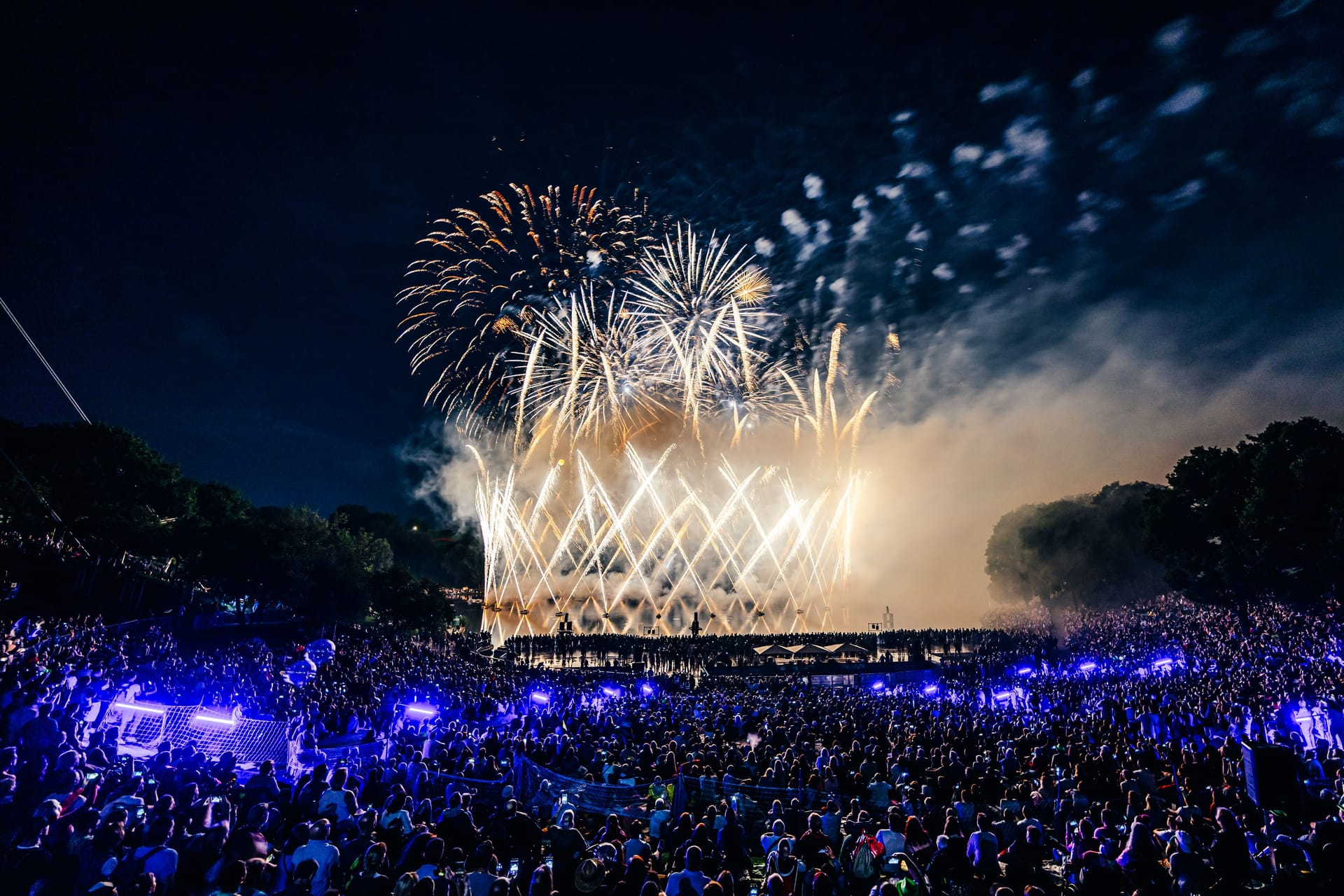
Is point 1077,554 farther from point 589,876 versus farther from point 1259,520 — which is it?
point 589,876

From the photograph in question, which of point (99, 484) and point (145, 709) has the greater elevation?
point (99, 484)

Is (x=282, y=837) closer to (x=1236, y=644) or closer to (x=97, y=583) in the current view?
(x=1236, y=644)

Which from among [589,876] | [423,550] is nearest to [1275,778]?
[589,876]

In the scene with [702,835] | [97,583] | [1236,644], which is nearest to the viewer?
[702,835]

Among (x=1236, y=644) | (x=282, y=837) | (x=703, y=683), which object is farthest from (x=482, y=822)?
(x=1236, y=644)

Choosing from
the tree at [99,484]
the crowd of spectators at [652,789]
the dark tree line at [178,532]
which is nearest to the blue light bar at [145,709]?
the crowd of spectators at [652,789]

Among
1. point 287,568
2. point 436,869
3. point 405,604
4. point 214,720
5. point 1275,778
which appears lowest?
point 436,869
